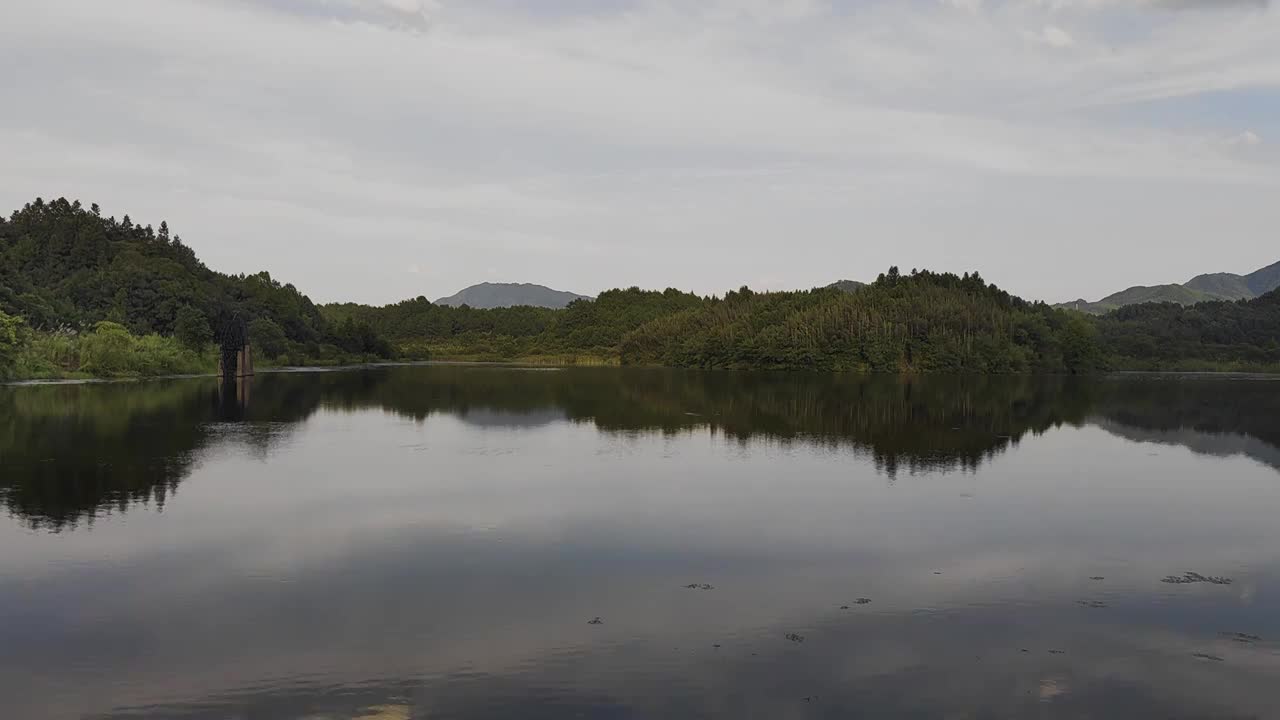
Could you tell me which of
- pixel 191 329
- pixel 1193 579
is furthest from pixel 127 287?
pixel 1193 579

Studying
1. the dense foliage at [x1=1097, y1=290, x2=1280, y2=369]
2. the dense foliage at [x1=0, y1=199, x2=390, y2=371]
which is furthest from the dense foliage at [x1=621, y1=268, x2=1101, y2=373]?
the dense foliage at [x1=0, y1=199, x2=390, y2=371]

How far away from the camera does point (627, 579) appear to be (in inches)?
495

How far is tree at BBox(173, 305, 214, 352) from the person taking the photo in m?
79.6

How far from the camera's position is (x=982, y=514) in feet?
58.7

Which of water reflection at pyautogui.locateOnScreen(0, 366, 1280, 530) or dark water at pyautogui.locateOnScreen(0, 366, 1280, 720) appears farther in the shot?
water reflection at pyautogui.locateOnScreen(0, 366, 1280, 530)

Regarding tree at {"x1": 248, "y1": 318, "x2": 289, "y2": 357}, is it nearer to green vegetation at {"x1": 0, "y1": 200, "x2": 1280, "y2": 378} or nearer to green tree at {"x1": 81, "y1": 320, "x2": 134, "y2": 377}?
green vegetation at {"x1": 0, "y1": 200, "x2": 1280, "y2": 378}

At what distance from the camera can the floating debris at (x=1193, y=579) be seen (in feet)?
42.8

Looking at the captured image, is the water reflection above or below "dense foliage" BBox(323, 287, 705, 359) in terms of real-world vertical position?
below

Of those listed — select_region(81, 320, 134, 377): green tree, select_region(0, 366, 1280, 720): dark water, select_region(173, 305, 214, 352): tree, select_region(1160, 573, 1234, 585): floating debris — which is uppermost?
select_region(173, 305, 214, 352): tree

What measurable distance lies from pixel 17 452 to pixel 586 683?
69.9 ft

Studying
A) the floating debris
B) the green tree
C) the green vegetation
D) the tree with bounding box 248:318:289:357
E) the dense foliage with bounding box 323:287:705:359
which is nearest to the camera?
the floating debris

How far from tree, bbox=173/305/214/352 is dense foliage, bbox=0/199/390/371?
3.4 inches

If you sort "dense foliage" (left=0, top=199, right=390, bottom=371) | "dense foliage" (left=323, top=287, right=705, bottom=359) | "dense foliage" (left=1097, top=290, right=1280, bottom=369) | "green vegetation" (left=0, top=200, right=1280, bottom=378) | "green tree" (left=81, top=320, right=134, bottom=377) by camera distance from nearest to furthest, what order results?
"green tree" (left=81, top=320, right=134, bottom=377) → "green vegetation" (left=0, top=200, right=1280, bottom=378) → "dense foliage" (left=0, top=199, right=390, bottom=371) → "dense foliage" (left=1097, top=290, right=1280, bottom=369) → "dense foliage" (left=323, top=287, right=705, bottom=359)

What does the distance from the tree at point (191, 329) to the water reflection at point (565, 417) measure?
18.1 metres
